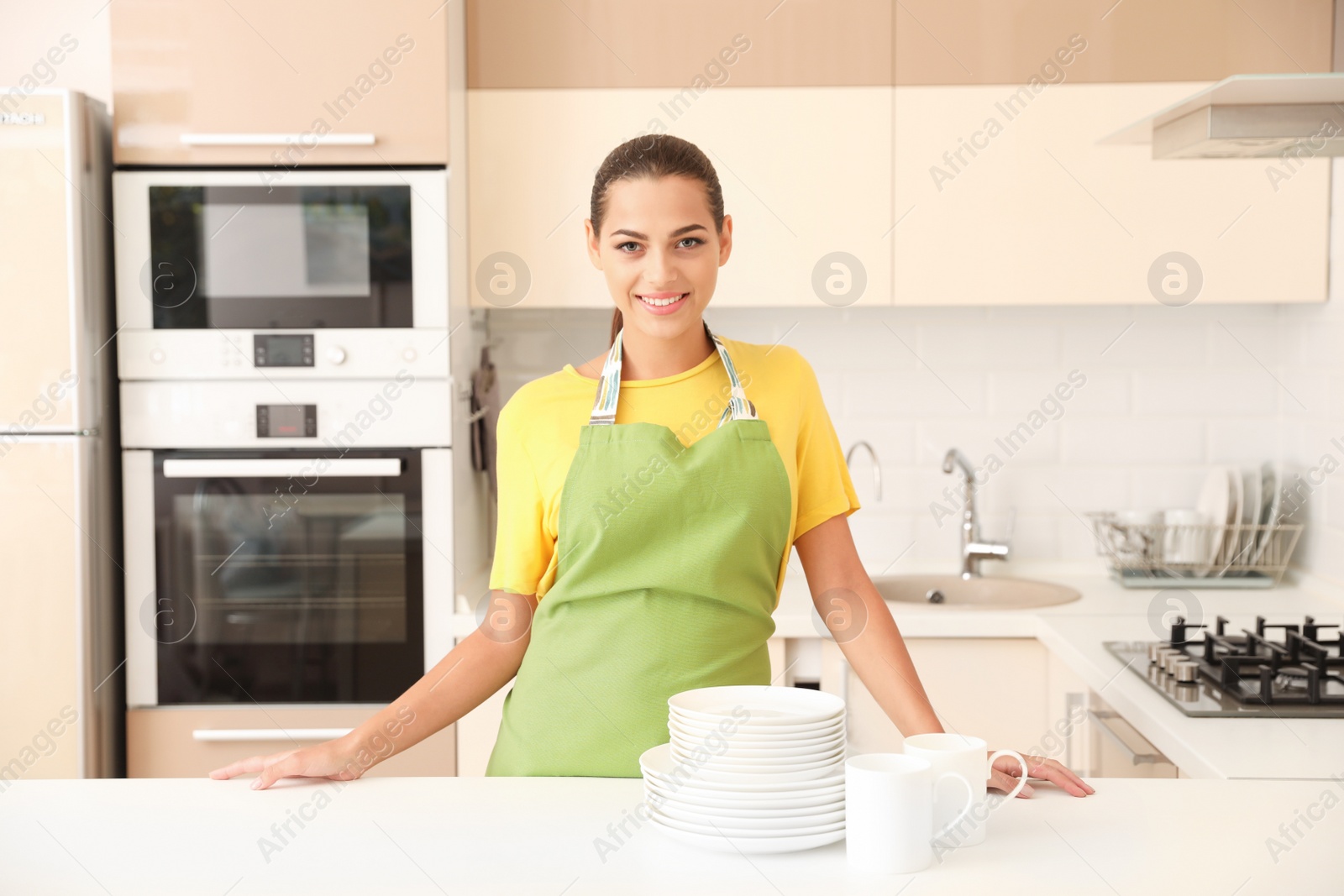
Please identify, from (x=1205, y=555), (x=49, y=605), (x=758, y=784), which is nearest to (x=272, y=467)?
(x=49, y=605)

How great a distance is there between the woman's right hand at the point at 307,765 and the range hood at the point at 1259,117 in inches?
46.6

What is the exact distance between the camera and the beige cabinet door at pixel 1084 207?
2.46 metres

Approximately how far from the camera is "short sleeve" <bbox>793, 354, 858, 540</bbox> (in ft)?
4.81

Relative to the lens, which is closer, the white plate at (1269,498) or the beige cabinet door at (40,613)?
the beige cabinet door at (40,613)

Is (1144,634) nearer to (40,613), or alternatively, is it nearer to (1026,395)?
(1026,395)

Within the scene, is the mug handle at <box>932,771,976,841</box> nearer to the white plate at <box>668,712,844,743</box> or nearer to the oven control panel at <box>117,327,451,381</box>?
the white plate at <box>668,712,844,743</box>

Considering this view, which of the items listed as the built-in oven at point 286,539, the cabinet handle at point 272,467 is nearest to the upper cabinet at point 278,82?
the built-in oven at point 286,539

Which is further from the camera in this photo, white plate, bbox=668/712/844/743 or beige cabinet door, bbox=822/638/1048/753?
beige cabinet door, bbox=822/638/1048/753

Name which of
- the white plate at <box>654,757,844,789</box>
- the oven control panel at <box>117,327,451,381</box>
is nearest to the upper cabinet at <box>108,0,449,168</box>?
the oven control panel at <box>117,327,451,381</box>

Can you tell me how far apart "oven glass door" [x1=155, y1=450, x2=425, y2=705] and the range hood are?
1486mm

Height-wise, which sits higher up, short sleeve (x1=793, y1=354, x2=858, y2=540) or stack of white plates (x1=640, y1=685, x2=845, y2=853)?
short sleeve (x1=793, y1=354, x2=858, y2=540)

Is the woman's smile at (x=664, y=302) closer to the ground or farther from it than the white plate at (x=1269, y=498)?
farther from it

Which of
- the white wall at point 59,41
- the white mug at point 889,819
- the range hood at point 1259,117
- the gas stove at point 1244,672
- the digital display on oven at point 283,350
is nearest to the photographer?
the white mug at point 889,819

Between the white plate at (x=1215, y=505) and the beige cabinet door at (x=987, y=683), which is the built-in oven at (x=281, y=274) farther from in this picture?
the white plate at (x=1215, y=505)
